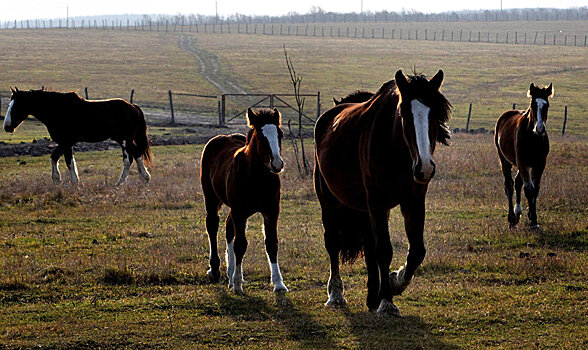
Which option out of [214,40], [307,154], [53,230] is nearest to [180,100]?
[307,154]

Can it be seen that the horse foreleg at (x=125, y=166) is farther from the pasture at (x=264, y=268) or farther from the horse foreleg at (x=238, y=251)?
the horse foreleg at (x=238, y=251)

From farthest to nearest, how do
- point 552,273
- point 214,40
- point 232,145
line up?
point 214,40, point 232,145, point 552,273

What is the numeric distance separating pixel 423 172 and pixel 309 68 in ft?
203

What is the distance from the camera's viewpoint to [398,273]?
22.2 feet

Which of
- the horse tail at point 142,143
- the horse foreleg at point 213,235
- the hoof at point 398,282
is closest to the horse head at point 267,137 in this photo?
the horse foreleg at point 213,235

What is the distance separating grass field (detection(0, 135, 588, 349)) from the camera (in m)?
6.22

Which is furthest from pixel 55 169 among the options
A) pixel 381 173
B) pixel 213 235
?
pixel 381 173

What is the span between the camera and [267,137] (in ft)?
25.9

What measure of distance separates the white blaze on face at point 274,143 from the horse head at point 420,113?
2.03 meters

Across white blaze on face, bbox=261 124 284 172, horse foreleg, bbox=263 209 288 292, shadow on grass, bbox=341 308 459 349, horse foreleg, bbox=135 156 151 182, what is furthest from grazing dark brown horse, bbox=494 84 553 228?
horse foreleg, bbox=135 156 151 182

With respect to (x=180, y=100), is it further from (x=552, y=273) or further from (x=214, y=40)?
(x=214, y=40)

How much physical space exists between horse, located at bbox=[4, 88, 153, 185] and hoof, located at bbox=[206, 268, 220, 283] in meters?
9.89

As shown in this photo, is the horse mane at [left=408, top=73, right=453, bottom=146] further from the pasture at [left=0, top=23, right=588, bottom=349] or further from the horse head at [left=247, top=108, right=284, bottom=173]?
the horse head at [left=247, top=108, right=284, bottom=173]

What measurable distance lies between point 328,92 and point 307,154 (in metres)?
28.3
